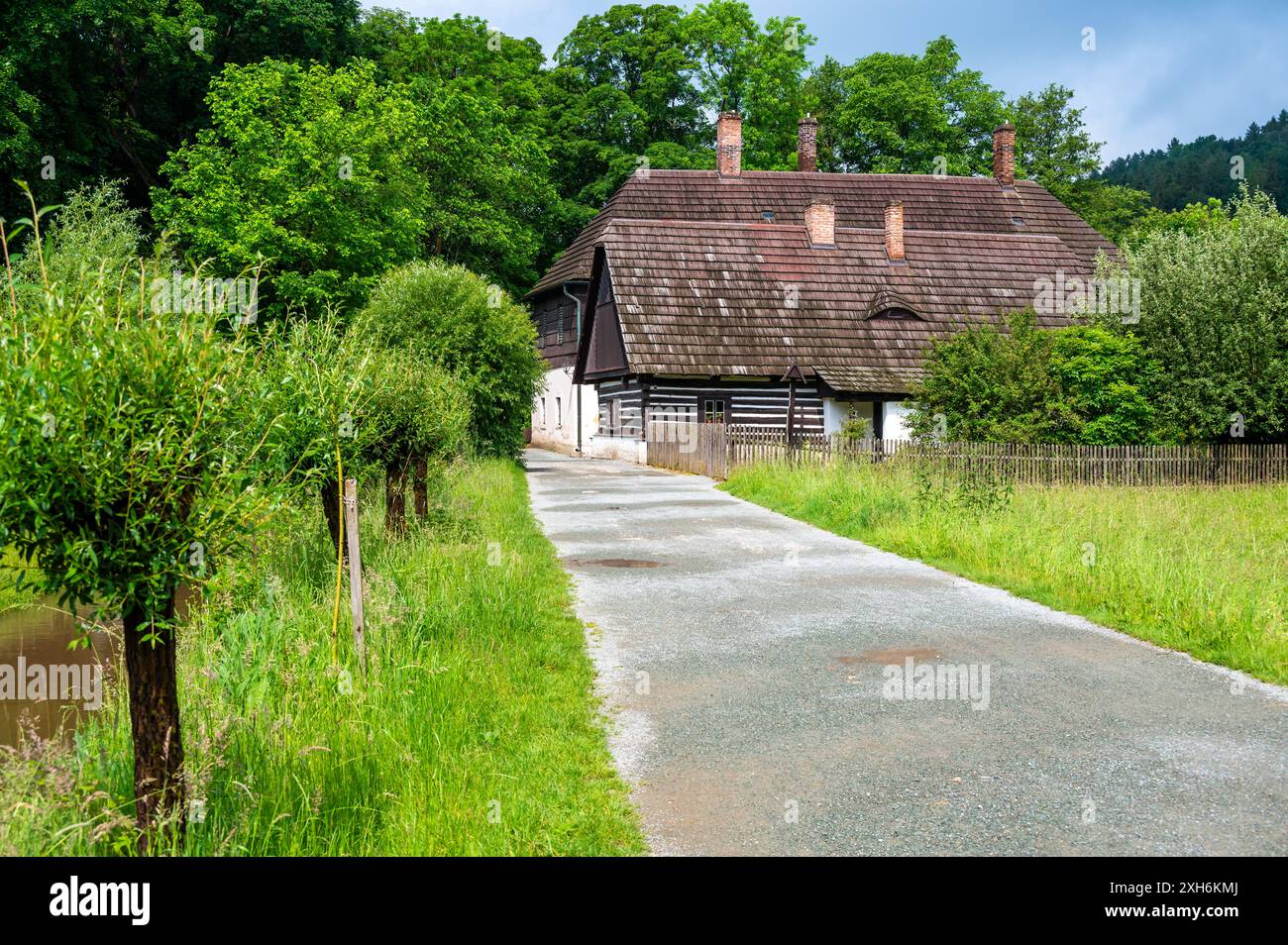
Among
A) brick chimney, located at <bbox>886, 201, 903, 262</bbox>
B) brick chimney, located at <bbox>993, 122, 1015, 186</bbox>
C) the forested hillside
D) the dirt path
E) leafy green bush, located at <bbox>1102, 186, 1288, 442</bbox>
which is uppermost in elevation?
the forested hillside

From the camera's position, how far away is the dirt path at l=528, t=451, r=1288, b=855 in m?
4.91

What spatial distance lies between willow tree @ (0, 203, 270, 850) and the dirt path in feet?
7.91

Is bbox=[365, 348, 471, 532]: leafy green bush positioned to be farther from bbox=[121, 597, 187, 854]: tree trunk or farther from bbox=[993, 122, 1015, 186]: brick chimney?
bbox=[993, 122, 1015, 186]: brick chimney

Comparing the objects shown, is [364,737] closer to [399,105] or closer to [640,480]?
[640,480]

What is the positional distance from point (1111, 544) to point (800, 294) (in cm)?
2505

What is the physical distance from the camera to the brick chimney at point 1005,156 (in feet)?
157

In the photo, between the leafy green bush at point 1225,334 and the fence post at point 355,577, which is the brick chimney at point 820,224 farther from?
the fence post at point 355,577

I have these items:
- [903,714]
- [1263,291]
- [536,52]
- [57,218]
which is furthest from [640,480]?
[536,52]

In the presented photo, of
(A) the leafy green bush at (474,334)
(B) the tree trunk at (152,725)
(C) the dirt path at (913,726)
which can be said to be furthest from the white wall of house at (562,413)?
(B) the tree trunk at (152,725)

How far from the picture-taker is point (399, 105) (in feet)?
122

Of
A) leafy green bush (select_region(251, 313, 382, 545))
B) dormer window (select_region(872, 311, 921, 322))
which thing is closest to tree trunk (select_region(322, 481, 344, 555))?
leafy green bush (select_region(251, 313, 382, 545))

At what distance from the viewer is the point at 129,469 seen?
3.96 meters

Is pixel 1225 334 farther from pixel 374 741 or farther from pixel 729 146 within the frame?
pixel 729 146

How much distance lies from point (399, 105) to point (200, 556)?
36565 millimetres
